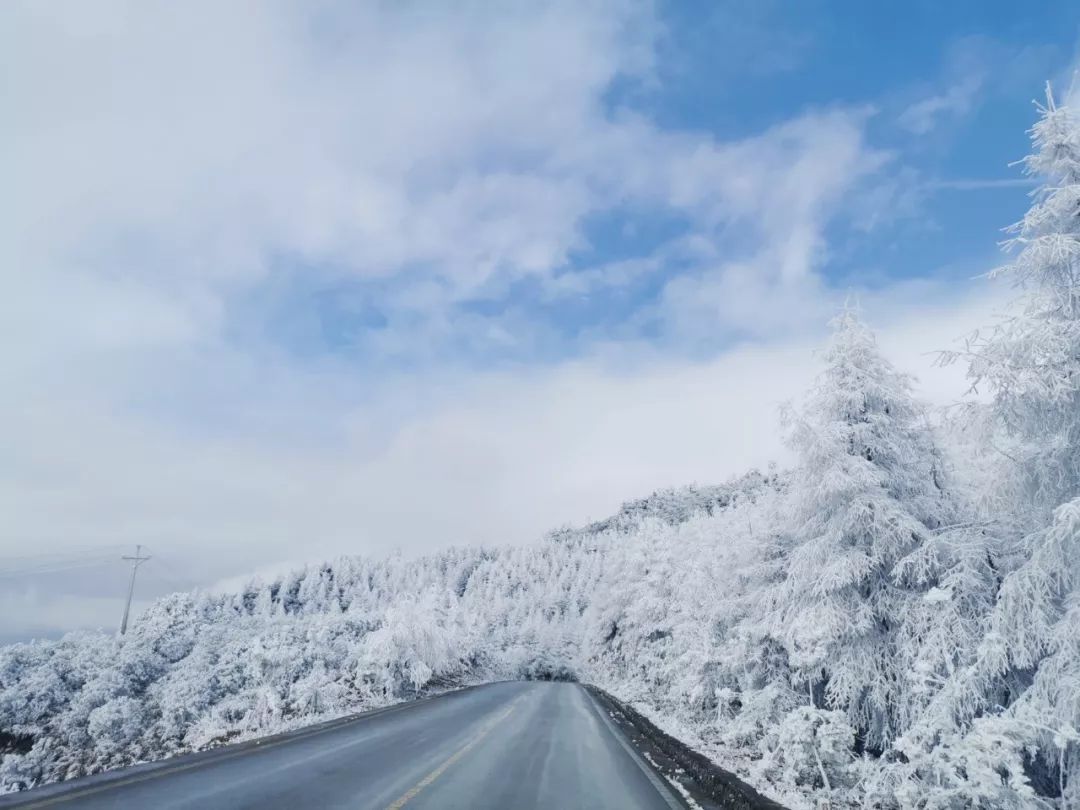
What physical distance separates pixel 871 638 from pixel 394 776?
1086cm

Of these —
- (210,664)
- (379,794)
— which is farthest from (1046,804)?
(210,664)

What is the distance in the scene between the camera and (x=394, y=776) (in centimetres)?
1011

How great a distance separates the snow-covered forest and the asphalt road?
3.27 m

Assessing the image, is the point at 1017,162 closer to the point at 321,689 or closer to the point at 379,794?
the point at 379,794

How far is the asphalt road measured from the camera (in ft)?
26.4

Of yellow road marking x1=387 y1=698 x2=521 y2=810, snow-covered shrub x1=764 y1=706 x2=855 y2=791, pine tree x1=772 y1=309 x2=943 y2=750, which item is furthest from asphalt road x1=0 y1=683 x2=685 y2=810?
pine tree x1=772 y1=309 x2=943 y2=750

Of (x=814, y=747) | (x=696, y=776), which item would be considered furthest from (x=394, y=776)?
(x=814, y=747)

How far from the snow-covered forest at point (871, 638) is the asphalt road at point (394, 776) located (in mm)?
3273

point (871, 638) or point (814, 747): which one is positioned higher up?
point (871, 638)

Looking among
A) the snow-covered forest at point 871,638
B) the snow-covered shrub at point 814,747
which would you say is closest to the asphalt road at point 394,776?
the snow-covered shrub at point 814,747

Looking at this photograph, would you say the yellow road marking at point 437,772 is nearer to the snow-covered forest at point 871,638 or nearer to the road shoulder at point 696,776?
the road shoulder at point 696,776

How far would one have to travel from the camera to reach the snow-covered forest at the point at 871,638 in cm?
908

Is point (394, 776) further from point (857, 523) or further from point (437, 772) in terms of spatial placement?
point (857, 523)

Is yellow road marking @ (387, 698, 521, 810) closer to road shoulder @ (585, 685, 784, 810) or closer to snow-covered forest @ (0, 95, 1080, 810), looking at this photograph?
road shoulder @ (585, 685, 784, 810)
